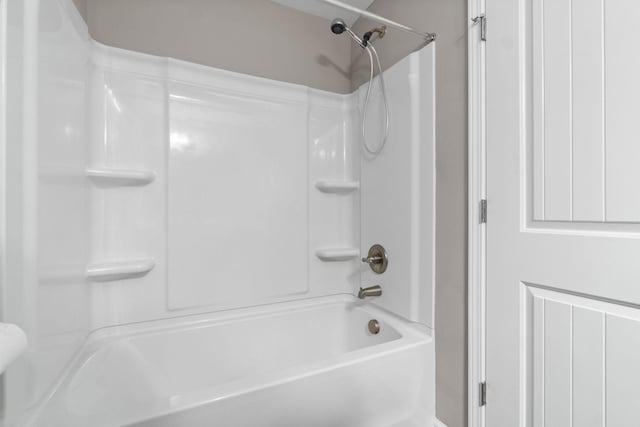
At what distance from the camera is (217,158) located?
1508 mm

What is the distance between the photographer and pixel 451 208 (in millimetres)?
1182

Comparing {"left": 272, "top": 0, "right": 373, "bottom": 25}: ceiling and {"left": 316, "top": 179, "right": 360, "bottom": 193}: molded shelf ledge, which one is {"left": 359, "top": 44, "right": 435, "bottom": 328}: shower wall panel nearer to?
{"left": 316, "top": 179, "right": 360, "bottom": 193}: molded shelf ledge

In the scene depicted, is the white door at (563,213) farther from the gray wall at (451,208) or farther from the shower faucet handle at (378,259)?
the shower faucet handle at (378,259)

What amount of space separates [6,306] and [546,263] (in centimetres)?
147

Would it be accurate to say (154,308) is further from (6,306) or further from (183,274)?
(6,306)

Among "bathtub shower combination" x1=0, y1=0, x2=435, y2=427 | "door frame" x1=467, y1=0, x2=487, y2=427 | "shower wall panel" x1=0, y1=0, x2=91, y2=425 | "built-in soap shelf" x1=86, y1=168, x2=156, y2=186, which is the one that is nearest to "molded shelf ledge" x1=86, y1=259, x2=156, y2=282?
"bathtub shower combination" x1=0, y1=0, x2=435, y2=427

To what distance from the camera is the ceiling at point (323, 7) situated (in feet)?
5.59

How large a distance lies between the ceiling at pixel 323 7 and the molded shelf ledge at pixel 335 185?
41.0 inches

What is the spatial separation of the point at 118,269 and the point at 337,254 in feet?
3.61

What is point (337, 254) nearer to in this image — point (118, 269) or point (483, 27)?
point (118, 269)

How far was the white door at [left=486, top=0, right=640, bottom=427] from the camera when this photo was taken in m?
0.74

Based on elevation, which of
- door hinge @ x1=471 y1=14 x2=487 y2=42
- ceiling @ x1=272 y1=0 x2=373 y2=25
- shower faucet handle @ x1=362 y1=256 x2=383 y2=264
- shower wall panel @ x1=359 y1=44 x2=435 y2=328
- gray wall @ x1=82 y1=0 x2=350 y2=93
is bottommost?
shower faucet handle @ x1=362 y1=256 x2=383 y2=264

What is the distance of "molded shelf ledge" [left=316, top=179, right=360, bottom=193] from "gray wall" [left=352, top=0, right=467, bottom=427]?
61cm

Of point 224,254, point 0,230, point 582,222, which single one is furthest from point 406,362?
point 0,230
